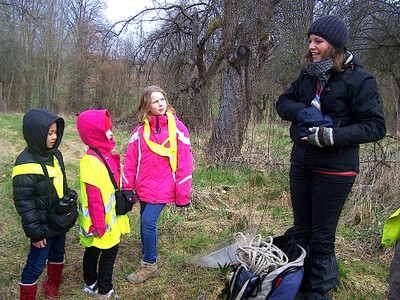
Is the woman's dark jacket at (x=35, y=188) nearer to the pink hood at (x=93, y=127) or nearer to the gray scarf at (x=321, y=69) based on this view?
the pink hood at (x=93, y=127)

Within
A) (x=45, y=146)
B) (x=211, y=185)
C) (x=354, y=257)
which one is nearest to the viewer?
(x=45, y=146)

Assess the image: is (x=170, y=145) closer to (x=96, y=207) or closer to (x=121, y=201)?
(x=121, y=201)

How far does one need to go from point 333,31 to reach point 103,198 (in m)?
2.00

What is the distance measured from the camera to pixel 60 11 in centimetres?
2622

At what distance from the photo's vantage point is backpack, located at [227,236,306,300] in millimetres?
2553

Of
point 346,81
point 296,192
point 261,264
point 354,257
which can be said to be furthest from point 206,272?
point 346,81

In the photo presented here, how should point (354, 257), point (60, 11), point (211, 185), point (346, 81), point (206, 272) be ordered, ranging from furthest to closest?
point (60, 11) → point (211, 185) → point (354, 257) → point (206, 272) → point (346, 81)

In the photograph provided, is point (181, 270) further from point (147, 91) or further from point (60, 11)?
point (60, 11)

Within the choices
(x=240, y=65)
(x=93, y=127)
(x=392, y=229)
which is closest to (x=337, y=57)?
(x=392, y=229)

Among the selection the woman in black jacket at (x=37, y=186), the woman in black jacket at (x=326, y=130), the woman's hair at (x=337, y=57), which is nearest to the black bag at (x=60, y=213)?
the woman in black jacket at (x=37, y=186)

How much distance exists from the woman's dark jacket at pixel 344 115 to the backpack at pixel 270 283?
0.75m

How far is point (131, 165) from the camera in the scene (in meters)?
3.17

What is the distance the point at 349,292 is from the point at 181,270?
1454mm

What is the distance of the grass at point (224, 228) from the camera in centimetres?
312
